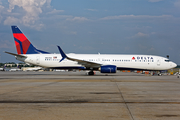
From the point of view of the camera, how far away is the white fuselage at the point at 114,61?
34.9 metres

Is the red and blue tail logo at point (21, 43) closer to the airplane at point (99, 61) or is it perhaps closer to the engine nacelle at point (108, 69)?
the airplane at point (99, 61)

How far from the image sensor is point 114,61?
34.9 meters

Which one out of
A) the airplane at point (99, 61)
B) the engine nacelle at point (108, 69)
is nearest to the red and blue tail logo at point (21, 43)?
the airplane at point (99, 61)

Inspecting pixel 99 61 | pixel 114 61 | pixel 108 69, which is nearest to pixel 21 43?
pixel 99 61

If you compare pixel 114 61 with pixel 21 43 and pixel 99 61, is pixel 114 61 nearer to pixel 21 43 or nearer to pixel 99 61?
pixel 99 61

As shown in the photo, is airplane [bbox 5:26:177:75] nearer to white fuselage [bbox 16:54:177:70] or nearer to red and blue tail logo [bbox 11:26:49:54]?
white fuselage [bbox 16:54:177:70]

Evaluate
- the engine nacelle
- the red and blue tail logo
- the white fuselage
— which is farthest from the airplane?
the engine nacelle

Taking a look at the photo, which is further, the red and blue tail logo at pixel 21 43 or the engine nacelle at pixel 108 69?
the red and blue tail logo at pixel 21 43

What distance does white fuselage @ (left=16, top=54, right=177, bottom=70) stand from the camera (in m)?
34.9
